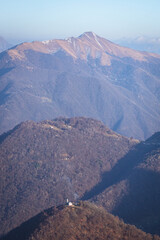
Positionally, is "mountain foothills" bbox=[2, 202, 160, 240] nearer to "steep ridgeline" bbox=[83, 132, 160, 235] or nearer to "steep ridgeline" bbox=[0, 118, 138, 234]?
"steep ridgeline" bbox=[83, 132, 160, 235]

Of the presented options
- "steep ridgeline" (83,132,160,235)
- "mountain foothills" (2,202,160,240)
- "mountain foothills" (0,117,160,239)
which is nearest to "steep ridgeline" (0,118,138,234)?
"mountain foothills" (0,117,160,239)

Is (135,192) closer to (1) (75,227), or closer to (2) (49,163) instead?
(2) (49,163)

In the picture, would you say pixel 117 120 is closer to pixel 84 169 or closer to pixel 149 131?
pixel 149 131

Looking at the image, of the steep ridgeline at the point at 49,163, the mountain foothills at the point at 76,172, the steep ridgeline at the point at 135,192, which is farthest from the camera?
the steep ridgeline at the point at 49,163

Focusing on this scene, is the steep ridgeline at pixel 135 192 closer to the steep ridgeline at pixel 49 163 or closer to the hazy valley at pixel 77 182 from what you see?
the hazy valley at pixel 77 182

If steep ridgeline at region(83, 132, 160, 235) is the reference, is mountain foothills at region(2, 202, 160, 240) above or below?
above

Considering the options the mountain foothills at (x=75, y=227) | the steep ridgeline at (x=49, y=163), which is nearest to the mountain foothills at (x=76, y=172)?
the steep ridgeline at (x=49, y=163)

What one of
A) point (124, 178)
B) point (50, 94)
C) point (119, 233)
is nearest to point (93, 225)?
point (119, 233)

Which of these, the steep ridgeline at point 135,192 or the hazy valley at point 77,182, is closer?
the hazy valley at point 77,182
